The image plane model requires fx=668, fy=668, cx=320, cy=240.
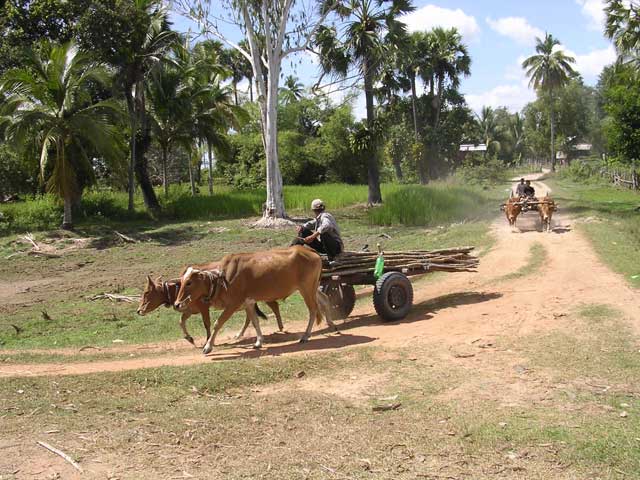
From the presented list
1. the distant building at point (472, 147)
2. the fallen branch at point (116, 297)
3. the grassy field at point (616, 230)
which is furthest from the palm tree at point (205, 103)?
the distant building at point (472, 147)

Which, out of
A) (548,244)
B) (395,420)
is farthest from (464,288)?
(395,420)

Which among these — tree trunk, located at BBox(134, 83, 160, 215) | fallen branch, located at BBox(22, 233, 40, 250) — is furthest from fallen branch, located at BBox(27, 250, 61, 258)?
tree trunk, located at BBox(134, 83, 160, 215)

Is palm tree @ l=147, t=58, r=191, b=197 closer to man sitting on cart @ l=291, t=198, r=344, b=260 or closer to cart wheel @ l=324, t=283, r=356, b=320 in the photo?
cart wheel @ l=324, t=283, r=356, b=320

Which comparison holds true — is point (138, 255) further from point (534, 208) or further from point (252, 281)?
point (252, 281)

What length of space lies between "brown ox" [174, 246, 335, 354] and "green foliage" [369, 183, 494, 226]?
1672cm

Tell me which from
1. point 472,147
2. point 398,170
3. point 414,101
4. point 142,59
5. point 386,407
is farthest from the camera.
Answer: point 472,147

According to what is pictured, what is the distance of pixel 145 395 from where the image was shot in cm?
703

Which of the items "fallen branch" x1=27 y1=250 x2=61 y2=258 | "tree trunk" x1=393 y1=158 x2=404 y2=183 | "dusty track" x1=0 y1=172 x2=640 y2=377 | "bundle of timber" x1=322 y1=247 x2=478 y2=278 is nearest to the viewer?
"dusty track" x1=0 y1=172 x2=640 y2=377

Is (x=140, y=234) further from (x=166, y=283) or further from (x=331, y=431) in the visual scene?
(x=331, y=431)

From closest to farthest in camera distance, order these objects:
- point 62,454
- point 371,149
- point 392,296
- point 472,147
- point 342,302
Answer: point 62,454, point 392,296, point 342,302, point 371,149, point 472,147

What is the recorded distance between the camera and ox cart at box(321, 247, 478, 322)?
10.6 meters

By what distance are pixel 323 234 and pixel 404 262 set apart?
1621mm

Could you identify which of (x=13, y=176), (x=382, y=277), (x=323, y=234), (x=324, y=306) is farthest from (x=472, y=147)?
(x=324, y=306)

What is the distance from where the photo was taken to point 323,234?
34.8 ft
